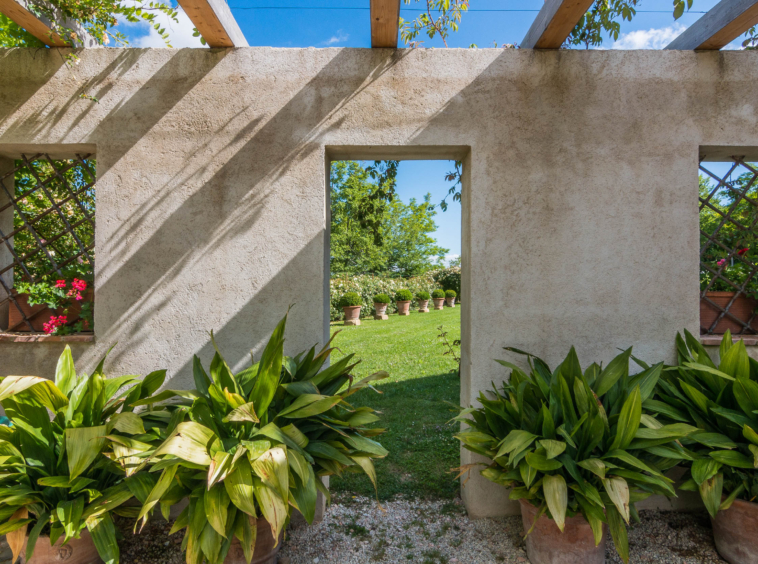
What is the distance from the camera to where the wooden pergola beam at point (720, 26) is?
1979 millimetres

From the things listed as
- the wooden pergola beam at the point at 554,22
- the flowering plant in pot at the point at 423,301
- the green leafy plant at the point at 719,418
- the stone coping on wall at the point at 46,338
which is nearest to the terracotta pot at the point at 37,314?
the stone coping on wall at the point at 46,338

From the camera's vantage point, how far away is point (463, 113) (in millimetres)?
2287

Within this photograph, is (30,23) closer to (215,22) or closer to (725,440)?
(215,22)

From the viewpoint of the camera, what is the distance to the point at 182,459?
148 cm

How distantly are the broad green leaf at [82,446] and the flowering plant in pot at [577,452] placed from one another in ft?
5.35

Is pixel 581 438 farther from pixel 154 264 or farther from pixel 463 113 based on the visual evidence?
pixel 154 264

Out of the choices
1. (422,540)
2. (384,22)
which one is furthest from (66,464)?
(384,22)

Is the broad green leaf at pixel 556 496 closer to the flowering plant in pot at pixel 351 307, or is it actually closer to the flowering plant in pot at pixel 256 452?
the flowering plant in pot at pixel 256 452

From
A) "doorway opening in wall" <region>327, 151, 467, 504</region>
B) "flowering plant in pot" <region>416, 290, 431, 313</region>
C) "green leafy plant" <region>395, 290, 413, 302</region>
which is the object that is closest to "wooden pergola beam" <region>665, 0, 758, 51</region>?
"doorway opening in wall" <region>327, 151, 467, 504</region>

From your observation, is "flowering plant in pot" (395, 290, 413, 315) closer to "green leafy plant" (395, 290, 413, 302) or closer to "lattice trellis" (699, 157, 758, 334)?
"green leafy plant" (395, 290, 413, 302)

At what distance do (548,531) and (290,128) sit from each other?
2419mm

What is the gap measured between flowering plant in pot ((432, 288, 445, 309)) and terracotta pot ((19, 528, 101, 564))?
13900mm

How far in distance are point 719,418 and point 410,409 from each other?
2797 millimetres

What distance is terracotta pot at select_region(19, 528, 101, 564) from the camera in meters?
1.72
